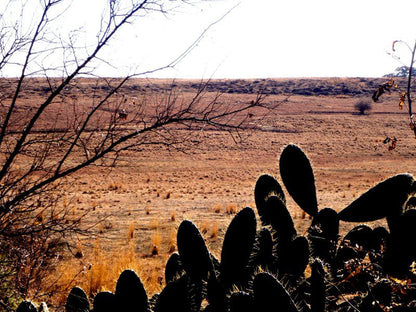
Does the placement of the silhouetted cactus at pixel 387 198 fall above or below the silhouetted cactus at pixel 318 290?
above

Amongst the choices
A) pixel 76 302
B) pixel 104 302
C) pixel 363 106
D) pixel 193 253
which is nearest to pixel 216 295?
pixel 193 253

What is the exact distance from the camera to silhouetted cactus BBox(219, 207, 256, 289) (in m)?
2.99

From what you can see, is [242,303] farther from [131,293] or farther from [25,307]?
[25,307]

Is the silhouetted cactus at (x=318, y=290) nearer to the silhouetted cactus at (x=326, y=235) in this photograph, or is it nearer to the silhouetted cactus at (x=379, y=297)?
the silhouetted cactus at (x=379, y=297)

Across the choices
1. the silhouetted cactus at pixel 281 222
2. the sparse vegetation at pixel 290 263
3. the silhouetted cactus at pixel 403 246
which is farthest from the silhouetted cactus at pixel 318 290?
the silhouetted cactus at pixel 403 246

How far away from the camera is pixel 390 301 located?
3258 mm

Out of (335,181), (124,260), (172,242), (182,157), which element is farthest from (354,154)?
(124,260)

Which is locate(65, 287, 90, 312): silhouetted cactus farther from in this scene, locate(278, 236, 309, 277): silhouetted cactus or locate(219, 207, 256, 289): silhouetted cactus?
locate(278, 236, 309, 277): silhouetted cactus

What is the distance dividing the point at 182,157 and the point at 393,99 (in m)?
37.5

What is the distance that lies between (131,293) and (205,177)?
74.4ft

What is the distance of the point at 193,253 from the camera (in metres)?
3.06

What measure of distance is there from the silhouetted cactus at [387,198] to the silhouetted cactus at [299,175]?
0.41m

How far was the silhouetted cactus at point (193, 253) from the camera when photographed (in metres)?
3.04

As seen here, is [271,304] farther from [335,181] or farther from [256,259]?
[335,181]
